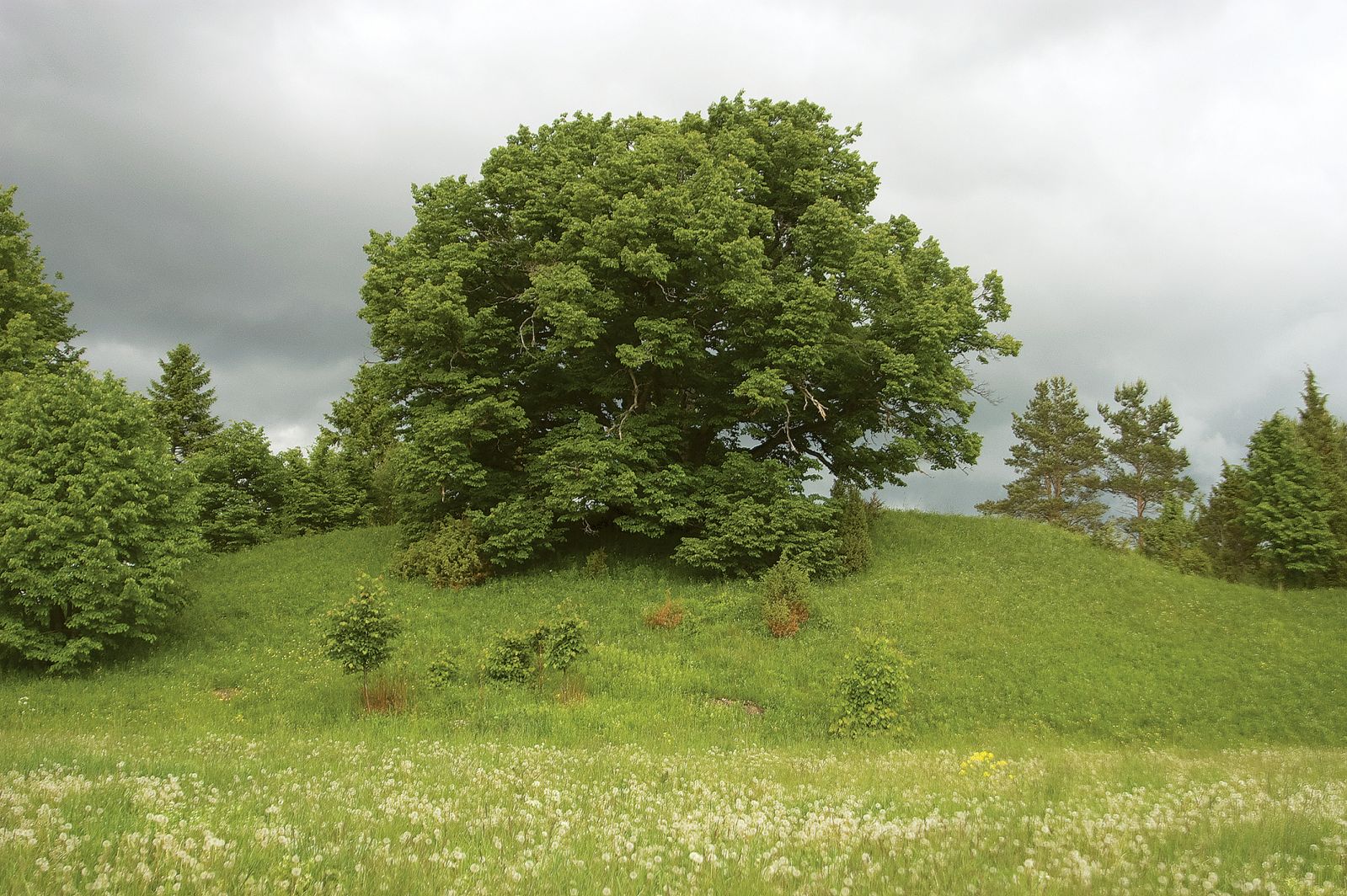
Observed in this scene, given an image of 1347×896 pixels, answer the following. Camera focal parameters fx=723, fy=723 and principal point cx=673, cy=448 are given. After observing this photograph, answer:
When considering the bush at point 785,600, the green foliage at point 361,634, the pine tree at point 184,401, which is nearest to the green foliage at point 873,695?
the bush at point 785,600

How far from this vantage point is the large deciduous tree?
2617cm

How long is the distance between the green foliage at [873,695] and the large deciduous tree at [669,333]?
367 inches

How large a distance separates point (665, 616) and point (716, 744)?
9226 mm

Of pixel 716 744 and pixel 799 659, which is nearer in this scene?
pixel 716 744

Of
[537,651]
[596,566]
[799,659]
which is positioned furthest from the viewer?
[596,566]

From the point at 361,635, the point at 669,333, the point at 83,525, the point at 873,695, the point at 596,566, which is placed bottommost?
the point at 873,695

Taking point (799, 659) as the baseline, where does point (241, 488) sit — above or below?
above

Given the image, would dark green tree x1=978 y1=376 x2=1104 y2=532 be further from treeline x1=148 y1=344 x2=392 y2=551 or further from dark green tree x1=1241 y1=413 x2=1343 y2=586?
treeline x1=148 y1=344 x2=392 y2=551

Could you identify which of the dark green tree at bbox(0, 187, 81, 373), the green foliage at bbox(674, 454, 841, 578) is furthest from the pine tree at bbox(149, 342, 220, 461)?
the green foliage at bbox(674, 454, 841, 578)

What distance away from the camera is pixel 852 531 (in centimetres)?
2744

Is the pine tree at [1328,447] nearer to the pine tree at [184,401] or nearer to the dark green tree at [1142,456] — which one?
the dark green tree at [1142,456]

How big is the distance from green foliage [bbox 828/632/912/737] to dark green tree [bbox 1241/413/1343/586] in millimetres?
30416

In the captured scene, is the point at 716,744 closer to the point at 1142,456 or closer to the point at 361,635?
the point at 361,635

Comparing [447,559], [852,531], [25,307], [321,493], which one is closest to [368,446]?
[321,493]
